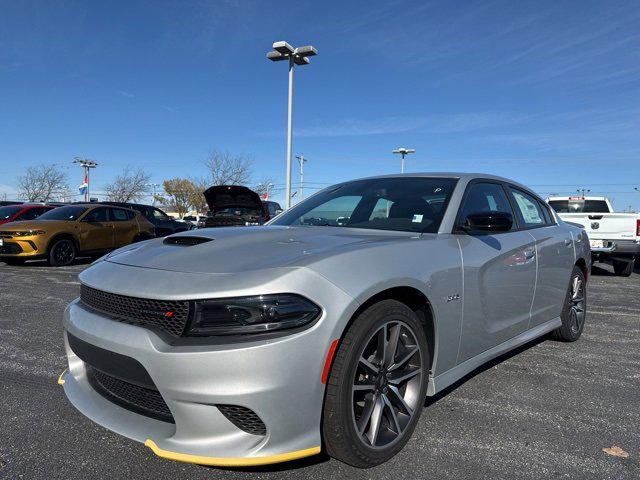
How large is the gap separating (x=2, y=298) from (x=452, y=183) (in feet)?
20.5

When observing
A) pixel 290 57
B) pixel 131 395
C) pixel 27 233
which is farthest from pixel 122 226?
pixel 131 395

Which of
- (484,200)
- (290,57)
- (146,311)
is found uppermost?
(290,57)

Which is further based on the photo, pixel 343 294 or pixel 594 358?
pixel 594 358

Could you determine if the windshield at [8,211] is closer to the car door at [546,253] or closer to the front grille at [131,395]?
the front grille at [131,395]

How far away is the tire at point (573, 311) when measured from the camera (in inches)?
178

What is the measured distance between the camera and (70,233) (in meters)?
10.8

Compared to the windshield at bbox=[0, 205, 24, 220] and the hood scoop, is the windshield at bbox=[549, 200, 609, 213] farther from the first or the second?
the windshield at bbox=[0, 205, 24, 220]

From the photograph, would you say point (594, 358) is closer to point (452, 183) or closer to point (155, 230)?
point (452, 183)

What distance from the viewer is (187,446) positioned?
195 cm

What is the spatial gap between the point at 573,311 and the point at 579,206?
8732 millimetres

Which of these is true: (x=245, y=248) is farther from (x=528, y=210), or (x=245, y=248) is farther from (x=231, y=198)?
(x=231, y=198)

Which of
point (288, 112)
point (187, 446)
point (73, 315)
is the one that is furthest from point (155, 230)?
point (187, 446)

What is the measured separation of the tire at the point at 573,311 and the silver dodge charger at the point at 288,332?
1596 mm

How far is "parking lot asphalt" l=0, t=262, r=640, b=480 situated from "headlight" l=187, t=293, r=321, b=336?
0.81 m
